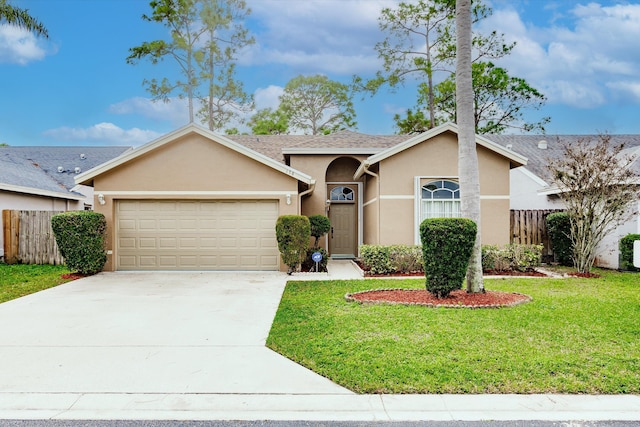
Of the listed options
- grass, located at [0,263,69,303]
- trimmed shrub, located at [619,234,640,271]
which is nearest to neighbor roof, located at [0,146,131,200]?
grass, located at [0,263,69,303]

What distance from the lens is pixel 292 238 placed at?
38.8ft

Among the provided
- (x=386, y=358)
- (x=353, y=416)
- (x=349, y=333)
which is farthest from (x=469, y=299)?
(x=353, y=416)

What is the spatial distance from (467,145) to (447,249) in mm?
2204

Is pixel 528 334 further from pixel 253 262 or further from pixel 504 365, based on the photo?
pixel 253 262

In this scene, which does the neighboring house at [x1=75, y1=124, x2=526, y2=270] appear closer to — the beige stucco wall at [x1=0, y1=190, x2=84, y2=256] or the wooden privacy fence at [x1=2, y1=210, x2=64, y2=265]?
the wooden privacy fence at [x1=2, y1=210, x2=64, y2=265]

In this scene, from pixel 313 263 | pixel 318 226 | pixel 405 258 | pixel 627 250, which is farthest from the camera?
pixel 318 226

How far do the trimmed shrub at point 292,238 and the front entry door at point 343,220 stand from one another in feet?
15.8

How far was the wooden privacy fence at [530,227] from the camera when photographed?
→ 1442 centimetres

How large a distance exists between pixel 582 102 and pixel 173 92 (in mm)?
23955

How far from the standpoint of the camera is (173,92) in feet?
83.0

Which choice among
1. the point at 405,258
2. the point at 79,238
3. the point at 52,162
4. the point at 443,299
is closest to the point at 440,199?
the point at 405,258

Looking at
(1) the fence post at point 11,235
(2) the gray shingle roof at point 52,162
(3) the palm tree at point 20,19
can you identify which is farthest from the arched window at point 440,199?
(3) the palm tree at point 20,19

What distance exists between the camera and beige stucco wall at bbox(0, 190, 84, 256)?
1528 centimetres

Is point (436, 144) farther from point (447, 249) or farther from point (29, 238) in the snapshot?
point (29, 238)
